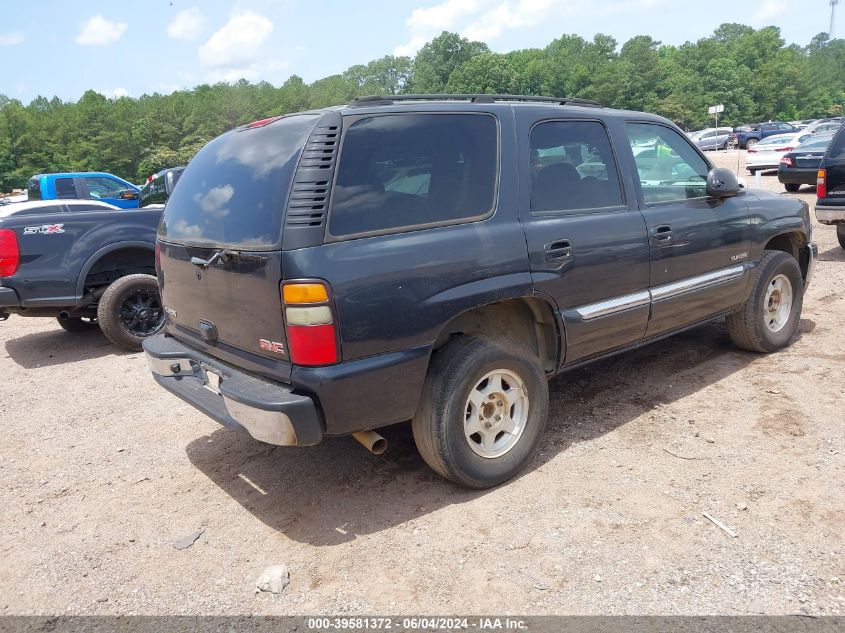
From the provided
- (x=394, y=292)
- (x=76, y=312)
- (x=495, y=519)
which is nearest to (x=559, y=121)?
(x=394, y=292)

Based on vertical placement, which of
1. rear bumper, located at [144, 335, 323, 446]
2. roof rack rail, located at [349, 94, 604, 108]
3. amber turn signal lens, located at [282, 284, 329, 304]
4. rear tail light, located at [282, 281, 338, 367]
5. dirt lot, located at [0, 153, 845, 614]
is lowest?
dirt lot, located at [0, 153, 845, 614]

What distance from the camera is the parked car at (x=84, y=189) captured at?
14383mm

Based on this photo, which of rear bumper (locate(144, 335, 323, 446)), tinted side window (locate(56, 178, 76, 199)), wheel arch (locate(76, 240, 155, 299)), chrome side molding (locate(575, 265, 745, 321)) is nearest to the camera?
rear bumper (locate(144, 335, 323, 446))

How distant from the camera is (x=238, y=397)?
9.71 feet

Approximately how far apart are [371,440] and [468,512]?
2.08 ft

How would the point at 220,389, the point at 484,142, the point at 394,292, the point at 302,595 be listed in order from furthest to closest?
the point at 484,142 → the point at 220,389 → the point at 394,292 → the point at 302,595

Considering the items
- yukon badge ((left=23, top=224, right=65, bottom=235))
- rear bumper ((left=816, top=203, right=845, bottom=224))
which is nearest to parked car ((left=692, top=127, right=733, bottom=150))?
rear bumper ((left=816, top=203, right=845, bottom=224))

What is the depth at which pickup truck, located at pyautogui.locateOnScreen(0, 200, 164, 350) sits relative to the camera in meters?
5.95

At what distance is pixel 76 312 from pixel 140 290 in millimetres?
738

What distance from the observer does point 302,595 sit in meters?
2.75

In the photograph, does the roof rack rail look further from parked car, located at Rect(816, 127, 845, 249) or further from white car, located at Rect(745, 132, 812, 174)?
white car, located at Rect(745, 132, 812, 174)

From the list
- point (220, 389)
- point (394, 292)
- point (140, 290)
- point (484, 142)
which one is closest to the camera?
point (394, 292)

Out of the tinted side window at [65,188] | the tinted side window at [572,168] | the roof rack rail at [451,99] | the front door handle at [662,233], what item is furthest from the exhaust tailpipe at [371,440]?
the tinted side window at [65,188]

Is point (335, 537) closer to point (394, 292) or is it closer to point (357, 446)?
point (357, 446)
